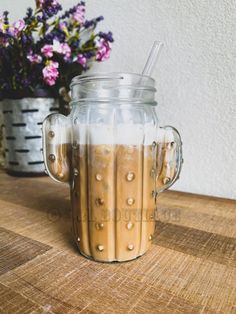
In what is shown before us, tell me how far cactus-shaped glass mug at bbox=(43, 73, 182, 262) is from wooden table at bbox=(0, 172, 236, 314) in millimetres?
35

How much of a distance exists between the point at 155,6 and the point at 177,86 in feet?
0.64

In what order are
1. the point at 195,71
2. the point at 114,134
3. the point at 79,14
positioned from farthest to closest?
1. the point at 79,14
2. the point at 195,71
3. the point at 114,134

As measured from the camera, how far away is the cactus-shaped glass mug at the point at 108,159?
301 mm

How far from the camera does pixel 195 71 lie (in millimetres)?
561

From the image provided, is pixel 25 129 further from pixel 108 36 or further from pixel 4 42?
pixel 108 36

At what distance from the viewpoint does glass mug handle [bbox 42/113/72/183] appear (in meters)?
0.33

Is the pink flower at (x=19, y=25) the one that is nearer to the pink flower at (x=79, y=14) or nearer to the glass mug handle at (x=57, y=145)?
the pink flower at (x=79, y=14)

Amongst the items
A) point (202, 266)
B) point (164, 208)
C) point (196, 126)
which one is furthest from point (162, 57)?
point (202, 266)

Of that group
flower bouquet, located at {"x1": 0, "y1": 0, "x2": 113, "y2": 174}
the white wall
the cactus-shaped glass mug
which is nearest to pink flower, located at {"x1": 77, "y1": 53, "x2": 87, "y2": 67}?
flower bouquet, located at {"x1": 0, "y1": 0, "x2": 113, "y2": 174}

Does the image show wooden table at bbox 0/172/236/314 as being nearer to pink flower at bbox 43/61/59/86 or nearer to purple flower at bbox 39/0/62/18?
pink flower at bbox 43/61/59/86

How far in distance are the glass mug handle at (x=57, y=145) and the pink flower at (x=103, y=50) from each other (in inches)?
15.0

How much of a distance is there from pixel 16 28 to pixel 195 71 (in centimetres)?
44

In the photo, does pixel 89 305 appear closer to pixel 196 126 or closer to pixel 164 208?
pixel 164 208

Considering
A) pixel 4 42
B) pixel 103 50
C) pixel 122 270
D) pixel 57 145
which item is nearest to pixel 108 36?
pixel 103 50
